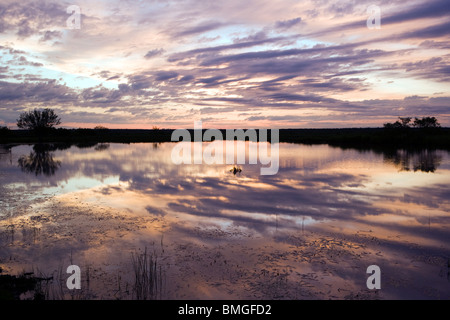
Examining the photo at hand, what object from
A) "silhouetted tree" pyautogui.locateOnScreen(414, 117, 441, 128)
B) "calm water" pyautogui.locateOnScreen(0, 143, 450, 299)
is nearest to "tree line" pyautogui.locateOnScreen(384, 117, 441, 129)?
"silhouetted tree" pyautogui.locateOnScreen(414, 117, 441, 128)

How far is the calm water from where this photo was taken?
719 centimetres

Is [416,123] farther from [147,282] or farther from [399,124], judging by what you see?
[147,282]

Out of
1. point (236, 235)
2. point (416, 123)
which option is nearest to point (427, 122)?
point (416, 123)

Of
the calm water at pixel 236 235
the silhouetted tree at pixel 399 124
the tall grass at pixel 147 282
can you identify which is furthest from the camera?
the silhouetted tree at pixel 399 124

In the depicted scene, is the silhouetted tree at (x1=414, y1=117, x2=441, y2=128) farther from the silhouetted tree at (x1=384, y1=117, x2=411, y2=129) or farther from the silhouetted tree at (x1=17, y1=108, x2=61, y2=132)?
the silhouetted tree at (x1=17, y1=108, x2=61, y2=132)

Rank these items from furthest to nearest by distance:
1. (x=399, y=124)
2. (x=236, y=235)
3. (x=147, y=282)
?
(x=399, y=124) → (x=236, y=235) → (x=147, y=282)

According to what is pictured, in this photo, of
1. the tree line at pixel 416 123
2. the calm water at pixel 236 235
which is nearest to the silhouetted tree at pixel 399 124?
A: the tree line at pixel 416 123

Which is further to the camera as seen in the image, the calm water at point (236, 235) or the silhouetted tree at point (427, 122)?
the silhouetted tree at point (427, 122)

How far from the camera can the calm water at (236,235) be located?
7191 millimetres

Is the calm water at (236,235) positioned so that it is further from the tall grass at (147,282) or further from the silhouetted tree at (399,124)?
the silhouetted tree at (399,124)

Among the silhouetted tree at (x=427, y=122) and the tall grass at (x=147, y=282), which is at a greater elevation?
the silhouetted tree at (x=427, y=122)

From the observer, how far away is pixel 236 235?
34.0ft

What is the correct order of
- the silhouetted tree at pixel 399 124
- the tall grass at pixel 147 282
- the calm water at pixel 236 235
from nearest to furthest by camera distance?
the tall grass at pixel 147 282 < the calm water at pixel 236 235 < the silhouetted tree at pixel 399 124
